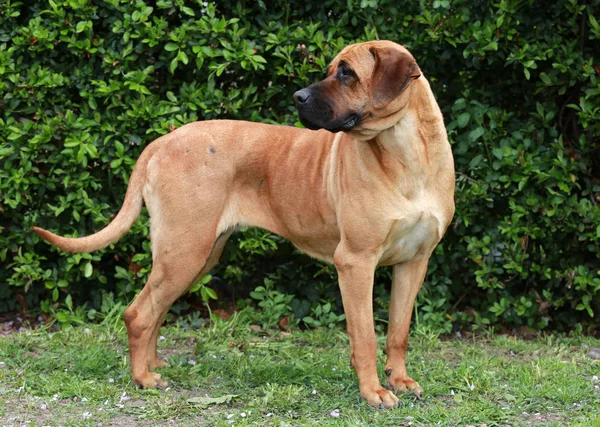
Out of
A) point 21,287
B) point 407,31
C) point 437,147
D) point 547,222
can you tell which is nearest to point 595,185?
point 547,222

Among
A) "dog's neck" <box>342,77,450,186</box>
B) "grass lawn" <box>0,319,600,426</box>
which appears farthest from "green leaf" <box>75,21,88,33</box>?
"dog's neck" <box>342,77,450,186</box>

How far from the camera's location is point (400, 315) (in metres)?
4.65

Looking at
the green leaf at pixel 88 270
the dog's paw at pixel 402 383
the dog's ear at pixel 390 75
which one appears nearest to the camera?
the dog's ear at pixel 390 75

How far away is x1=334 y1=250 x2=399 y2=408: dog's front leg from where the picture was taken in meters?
4.32

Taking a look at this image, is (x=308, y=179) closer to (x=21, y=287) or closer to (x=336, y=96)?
(x=336, y=96)

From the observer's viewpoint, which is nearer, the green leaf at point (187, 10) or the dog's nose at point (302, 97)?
the dog's nose at point (302, 97)

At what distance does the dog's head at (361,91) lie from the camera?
160 inches

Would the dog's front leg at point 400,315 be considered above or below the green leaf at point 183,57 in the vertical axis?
below

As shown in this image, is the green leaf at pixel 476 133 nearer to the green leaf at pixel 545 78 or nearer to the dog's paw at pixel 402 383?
the green leaf at pixel 545 78

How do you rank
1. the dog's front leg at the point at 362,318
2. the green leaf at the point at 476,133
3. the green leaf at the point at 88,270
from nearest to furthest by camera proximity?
1. the dog's front leg at the point at 362,318
2. the green leaf at the point at 476,133
3. the green leaf at the point at 88,270

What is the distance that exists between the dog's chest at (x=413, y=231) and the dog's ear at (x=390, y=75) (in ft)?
1.76

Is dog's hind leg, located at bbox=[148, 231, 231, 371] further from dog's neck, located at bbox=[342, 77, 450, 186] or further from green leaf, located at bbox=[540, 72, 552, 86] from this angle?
green leaf, located at bbox=[540, 72, 552, 86]

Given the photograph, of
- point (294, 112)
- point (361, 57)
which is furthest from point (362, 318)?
point (294, 112)

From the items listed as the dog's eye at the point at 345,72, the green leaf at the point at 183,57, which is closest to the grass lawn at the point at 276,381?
the dog's eye at the point at 345,72
